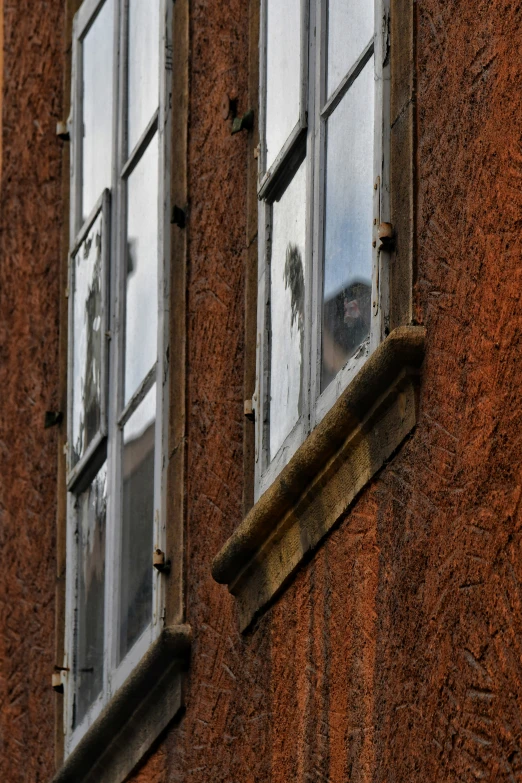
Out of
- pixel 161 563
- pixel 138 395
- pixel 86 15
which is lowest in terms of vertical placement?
pixel 161 563

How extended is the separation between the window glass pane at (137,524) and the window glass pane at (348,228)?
138 cm

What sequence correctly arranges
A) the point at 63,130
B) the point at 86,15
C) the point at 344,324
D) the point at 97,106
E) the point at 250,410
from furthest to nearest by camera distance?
the point at 63,130 → the point at 86,15 → the point at 97,106 → the point at 250,410 → the point at 344,324

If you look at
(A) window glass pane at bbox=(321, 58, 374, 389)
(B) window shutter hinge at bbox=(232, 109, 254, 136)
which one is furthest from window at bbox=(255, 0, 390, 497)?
(B) window shutter hinge at bbox=(232, 109, 254, 136)

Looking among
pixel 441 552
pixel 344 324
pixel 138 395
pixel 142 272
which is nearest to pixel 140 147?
pixel 142 272

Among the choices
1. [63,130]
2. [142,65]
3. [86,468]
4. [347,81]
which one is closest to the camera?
[347,81]

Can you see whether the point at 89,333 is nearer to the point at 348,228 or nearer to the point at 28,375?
the point at 28,375

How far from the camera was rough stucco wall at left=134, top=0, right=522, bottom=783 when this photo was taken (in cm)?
375

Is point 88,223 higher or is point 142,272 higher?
point 88,223

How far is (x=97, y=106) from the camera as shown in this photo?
23.4 feet

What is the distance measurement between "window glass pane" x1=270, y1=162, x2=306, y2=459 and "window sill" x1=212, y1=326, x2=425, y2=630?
30 centimetres

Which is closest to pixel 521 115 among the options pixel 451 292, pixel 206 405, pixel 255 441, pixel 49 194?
pixel 451 292

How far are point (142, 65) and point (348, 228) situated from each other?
2.03m

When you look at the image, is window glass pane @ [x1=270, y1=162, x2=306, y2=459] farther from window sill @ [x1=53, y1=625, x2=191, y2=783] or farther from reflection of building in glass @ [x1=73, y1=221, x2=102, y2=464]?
reflection of building in glass @ [x1=73, y1=221, x2=102, y2=464]

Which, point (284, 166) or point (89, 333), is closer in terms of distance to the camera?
point (284, 166)
